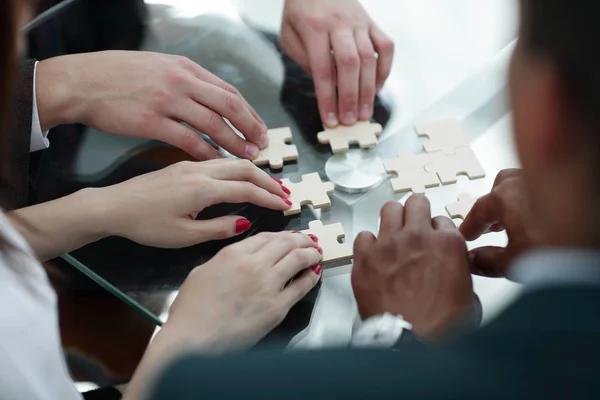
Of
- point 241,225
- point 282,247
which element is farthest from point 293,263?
point 241,225

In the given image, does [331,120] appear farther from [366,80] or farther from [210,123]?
[210,123]

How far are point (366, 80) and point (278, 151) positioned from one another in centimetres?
25

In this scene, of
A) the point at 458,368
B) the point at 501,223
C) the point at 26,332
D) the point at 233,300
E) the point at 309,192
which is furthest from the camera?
the point at 309,192

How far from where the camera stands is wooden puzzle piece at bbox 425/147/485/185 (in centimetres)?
123

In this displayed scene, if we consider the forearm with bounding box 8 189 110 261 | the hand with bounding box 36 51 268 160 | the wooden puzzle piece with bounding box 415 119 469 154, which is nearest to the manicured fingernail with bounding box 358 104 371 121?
the wooden puzzle piece with bounding box 415 119 469 154

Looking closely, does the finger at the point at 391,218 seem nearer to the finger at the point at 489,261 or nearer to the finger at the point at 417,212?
the finger at the point at 417,212

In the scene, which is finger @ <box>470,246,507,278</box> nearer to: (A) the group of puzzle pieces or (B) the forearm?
(A) the group of puzzle pieces

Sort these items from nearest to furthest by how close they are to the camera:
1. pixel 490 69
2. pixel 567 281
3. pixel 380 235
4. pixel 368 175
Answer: pixel 567 281
pixel 380 235
pixel 368 175
pixel 490 69

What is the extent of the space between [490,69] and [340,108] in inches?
15.1

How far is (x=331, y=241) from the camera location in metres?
1.14

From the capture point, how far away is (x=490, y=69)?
144 centimetres

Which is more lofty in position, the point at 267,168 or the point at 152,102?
the point at 152,102

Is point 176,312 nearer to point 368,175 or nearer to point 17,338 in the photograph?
point 17,338

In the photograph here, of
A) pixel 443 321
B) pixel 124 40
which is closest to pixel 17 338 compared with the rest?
pixel 443 321
